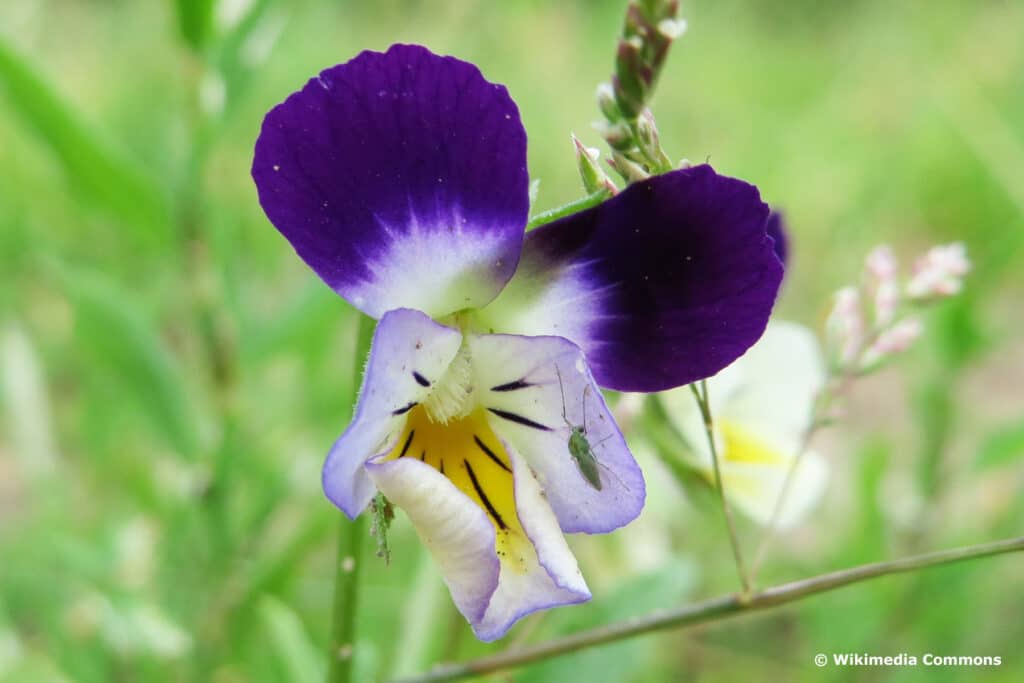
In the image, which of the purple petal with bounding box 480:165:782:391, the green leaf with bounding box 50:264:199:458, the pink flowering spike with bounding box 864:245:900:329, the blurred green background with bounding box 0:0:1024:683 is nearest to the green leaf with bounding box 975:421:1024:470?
the blurred green background with bounding box 0:0:1024:683

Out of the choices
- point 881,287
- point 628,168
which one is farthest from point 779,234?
point 628,168

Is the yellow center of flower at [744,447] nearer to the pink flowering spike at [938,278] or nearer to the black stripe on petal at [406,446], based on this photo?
the pink flowering spike at [938,278]

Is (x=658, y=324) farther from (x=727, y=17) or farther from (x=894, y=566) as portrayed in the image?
(x=727, y=17)

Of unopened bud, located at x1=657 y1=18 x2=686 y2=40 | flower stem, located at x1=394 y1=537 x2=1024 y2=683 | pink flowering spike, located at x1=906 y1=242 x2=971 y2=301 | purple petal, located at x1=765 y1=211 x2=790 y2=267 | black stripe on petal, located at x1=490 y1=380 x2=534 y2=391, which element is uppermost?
purple petal, located at x1=765 y1=211 x2=790 y2=267

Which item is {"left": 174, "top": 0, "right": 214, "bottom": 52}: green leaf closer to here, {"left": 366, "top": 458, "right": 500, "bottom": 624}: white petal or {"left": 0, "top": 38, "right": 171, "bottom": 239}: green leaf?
{"left": 0, "top": 38, "right": 171, "bottom": 239}: green leaf

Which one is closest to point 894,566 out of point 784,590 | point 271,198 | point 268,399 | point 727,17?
point 784,590

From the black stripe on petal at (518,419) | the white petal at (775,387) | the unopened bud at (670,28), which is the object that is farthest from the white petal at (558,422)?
the white petal at (775,387)
